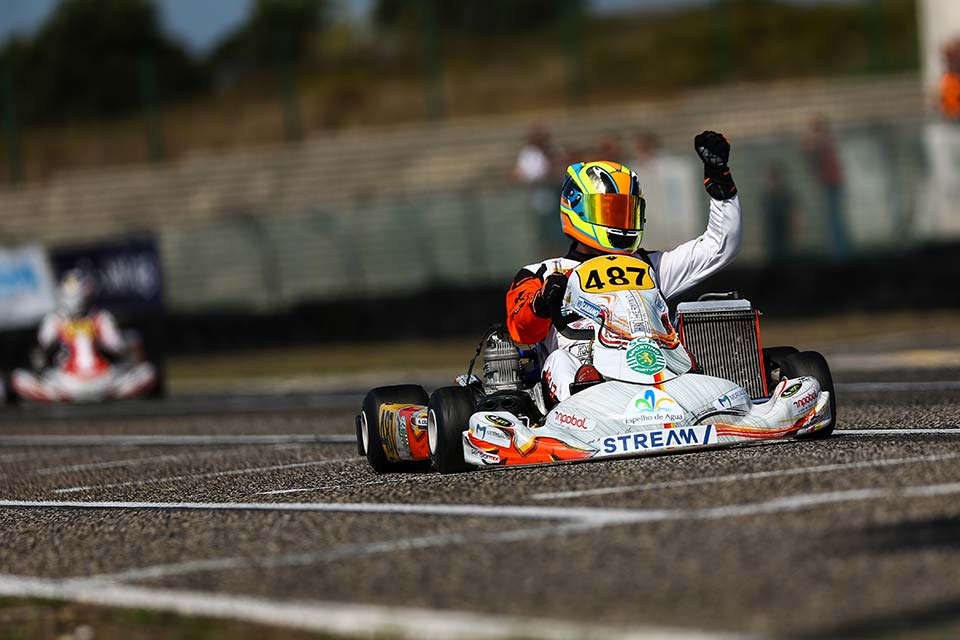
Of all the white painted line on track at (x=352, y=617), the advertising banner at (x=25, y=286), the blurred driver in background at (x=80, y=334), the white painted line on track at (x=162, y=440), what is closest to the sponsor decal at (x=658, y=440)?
the white painted line on track at (x=352, y=617)

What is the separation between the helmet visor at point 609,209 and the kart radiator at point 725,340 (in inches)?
20.2

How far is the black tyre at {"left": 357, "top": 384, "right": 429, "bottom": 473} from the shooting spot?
9.01 meters

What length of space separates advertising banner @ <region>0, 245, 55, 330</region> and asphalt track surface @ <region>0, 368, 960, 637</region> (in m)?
16.3

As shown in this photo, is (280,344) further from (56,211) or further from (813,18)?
(813,18)

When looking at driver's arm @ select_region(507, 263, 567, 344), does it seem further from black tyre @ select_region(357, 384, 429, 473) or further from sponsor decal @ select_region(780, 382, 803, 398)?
sponsor decal @ select_region(780, 382, 803, 398)

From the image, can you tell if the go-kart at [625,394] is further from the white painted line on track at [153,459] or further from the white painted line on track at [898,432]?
the white painted line on track at [153,459]

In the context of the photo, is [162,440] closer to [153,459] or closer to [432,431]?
[153,459]

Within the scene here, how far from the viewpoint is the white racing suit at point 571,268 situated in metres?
8.41

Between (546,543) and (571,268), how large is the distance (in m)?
3.01

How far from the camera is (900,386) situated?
512 inches

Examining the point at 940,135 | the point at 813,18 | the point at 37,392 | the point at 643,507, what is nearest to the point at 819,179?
the point at 940,135

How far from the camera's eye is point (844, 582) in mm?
4871

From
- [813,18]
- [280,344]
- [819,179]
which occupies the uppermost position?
[813,18]

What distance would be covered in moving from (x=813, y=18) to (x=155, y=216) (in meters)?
23.0
